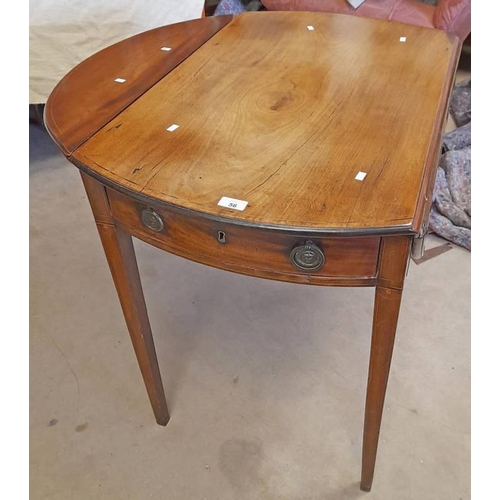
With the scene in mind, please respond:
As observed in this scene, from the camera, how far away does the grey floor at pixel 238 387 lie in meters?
1.09

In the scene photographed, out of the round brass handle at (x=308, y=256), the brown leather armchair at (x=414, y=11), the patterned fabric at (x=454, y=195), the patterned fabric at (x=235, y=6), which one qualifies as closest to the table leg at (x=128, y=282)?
the round brass handle at (x=308, y=256)

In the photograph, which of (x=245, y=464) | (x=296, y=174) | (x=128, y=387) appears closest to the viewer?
(x=296, y=174)

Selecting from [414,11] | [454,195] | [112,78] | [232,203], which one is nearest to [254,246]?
[232,203]

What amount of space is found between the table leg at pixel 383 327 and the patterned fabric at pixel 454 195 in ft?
2.74

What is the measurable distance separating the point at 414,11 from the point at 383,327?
175cm

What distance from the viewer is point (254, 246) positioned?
29.2 inches

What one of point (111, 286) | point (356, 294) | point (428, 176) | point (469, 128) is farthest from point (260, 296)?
point (469, 128)

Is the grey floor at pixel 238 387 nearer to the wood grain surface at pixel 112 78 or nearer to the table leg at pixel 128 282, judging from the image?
the table leg at pixel 128 282

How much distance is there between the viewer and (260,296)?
1472 mm

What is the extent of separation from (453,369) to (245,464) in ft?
1.78

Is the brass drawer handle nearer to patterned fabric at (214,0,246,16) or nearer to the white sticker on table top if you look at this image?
the white sticker on table top

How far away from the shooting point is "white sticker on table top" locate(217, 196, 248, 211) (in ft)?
2.32

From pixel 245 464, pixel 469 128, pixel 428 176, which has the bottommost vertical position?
pixel 245 464

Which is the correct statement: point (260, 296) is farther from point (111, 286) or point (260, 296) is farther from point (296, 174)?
point (296, 174)
